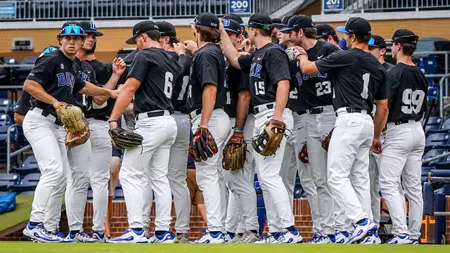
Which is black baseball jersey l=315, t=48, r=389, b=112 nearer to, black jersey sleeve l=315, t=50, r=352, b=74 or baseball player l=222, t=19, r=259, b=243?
black jersey sleeve l=315, t=50, r=352, b=74

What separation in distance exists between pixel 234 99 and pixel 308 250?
8.66 ft

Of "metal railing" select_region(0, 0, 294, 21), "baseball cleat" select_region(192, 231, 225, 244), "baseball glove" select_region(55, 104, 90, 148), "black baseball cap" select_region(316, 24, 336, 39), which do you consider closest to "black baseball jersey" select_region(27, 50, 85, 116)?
"baseball glove" select_region(55, 104, 90, 148)

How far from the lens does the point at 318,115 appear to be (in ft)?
32.1

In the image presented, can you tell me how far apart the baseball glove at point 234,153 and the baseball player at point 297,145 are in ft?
1.54

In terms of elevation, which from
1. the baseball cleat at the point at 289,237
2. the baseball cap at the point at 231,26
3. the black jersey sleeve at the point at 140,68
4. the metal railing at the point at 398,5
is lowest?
the baseball cleat at the point at 289,237

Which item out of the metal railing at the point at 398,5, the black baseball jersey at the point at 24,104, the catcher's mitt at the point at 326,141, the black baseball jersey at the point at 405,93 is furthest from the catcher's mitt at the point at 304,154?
the metal railing at the point at 398,5

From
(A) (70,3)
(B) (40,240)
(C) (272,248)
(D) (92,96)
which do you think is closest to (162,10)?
(A) (70,3)

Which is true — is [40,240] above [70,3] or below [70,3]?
below

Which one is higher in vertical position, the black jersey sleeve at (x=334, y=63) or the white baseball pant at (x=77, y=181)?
the black jersey sleeve at (x=334, y=63)

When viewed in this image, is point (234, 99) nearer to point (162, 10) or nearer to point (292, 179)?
point (292, 179)

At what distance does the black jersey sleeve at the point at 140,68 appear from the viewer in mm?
9250

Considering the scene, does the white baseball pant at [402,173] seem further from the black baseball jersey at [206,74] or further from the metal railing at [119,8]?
the metal railing at [119,8]

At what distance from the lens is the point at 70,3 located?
826 inches

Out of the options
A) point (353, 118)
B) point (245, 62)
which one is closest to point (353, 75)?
point (353, 118)
